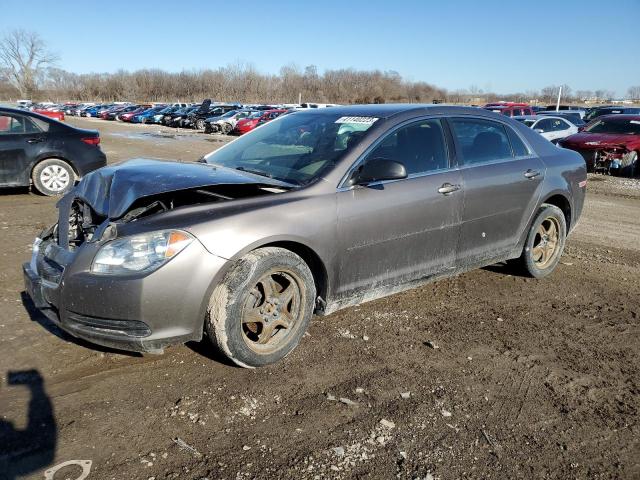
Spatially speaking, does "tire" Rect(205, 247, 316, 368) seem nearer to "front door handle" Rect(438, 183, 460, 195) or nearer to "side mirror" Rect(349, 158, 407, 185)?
"side mirror" Rect(349, 158, 407, 185)

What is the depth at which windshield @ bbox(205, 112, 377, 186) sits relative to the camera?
3.82 m

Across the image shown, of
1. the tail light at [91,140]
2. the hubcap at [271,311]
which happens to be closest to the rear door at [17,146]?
the tail light at [91,140]

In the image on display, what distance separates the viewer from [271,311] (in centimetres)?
339

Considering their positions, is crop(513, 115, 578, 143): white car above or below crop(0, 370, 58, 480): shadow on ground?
above

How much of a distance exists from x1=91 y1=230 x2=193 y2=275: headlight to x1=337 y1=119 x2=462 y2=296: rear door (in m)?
1.11

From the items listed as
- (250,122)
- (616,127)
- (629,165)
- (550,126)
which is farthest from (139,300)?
(250,122)

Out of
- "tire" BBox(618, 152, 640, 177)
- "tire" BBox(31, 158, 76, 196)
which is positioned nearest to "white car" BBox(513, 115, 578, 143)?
"tire" BBox(618, 152, 640, 177)

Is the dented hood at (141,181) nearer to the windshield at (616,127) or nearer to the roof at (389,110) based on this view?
the roof at (389,110)

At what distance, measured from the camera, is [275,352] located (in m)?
3.38

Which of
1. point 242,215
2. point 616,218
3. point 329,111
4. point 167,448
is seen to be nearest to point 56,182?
point 329,111

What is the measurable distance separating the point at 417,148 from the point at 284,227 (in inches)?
56.9

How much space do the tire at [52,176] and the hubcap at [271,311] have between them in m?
6.53

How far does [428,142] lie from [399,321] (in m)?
1.44

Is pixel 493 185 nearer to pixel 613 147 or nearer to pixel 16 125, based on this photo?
pixel 16 125
